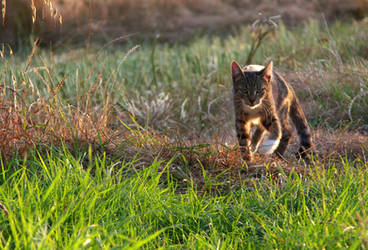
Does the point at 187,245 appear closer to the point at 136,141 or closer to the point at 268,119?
the point at 136,141

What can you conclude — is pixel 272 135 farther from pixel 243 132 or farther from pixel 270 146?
pixel 243 132

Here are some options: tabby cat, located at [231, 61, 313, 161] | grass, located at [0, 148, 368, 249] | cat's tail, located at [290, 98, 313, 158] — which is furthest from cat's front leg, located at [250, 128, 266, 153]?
grass, located at [0, 148, 368, 249]

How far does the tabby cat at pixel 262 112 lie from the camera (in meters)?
3.85

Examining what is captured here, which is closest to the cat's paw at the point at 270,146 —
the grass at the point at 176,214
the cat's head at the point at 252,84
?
the cat's head at the point at 252,84

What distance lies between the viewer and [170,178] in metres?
3.48

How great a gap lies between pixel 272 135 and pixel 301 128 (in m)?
0.46

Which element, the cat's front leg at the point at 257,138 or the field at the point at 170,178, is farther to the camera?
the cat's front leg at the point at 257,138

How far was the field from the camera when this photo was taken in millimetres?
2338

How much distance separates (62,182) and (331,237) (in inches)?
62.5

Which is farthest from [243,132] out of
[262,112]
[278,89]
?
[278,89]

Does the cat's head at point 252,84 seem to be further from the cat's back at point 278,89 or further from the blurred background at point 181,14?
the blurred background at point 181,14

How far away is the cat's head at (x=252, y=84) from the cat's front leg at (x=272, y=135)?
25cm

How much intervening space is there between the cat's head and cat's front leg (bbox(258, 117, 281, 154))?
0.83 ft

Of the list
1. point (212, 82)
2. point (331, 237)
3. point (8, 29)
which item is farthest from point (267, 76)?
point (8, 29)
